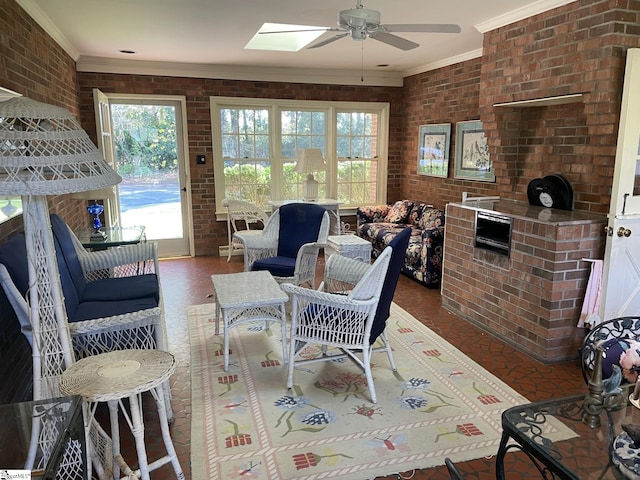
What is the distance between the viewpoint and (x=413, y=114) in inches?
247

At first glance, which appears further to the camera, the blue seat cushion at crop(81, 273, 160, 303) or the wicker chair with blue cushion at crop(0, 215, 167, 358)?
the blue seat cushion at crop(81, 273, 160, 303)

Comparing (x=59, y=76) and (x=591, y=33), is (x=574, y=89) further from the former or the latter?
(x=59, y=76)

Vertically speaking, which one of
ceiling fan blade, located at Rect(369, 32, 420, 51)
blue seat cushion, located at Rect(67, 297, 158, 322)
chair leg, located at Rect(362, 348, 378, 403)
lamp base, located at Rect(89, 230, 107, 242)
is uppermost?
ceiling fan blade, located at Rect(369, 32, 420, 51)

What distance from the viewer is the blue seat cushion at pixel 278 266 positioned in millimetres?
3928

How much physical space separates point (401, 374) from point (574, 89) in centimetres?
235

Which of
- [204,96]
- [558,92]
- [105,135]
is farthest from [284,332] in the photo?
[204,96]

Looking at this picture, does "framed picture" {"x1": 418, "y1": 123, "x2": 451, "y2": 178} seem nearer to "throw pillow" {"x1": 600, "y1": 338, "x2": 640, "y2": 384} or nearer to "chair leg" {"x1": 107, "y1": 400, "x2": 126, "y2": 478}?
"throw pillow" {"x1": 600, "y1": 338, "x2": 640, "y2": 384}

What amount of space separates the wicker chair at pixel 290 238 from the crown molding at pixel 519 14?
2.14 meters

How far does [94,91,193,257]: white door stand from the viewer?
5711mm

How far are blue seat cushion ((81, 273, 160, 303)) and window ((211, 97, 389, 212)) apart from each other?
3.00 meters

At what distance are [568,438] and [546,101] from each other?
287 centimetres

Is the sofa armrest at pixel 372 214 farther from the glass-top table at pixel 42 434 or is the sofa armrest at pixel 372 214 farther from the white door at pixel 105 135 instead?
the glass-top table at pixel 42 434

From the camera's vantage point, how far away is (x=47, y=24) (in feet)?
12.2

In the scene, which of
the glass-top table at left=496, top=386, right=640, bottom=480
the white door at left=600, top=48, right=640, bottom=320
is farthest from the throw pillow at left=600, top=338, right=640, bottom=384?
the white door at left=600, top=48, right=640, bottom=320
